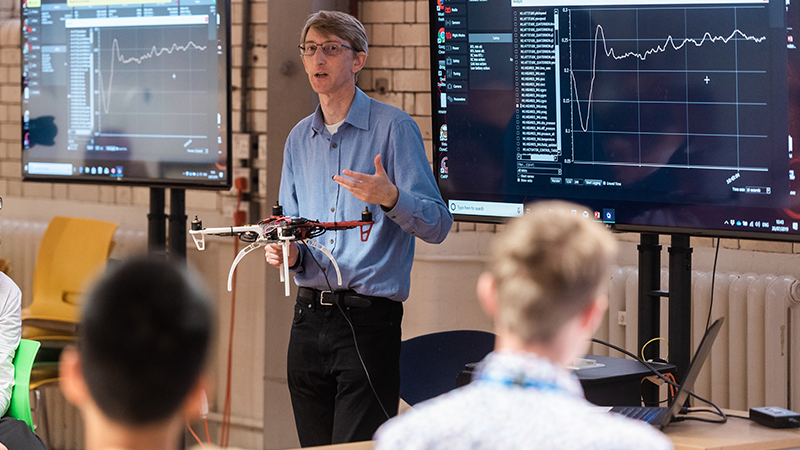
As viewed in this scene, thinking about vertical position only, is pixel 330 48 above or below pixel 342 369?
above

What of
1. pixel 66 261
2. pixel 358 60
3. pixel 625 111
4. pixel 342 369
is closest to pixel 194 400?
pixel 342 369

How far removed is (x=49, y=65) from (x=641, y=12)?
2361mm

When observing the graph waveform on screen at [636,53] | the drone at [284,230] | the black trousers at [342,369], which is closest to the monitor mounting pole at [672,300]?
the graph waveform on screen at [636,53]

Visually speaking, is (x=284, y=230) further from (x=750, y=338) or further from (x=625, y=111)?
(x=750, y=338)

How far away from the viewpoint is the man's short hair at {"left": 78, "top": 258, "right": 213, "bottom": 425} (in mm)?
937

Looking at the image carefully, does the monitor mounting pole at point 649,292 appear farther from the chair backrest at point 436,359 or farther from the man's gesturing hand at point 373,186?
the man's gesturing hand at point 373,186

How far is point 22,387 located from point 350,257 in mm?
1037

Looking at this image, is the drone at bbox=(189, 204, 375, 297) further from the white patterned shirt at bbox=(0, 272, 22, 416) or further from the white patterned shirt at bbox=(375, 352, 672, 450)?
the white patterned shirt at bbox=(375, 352, 672, 450)

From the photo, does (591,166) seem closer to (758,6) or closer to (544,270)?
(758,6)

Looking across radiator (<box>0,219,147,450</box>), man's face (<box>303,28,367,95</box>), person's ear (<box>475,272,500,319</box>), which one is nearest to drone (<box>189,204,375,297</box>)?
man's face (<box>303,28,367,95</box>)

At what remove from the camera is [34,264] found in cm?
454

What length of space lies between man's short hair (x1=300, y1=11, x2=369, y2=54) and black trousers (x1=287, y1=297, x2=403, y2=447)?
78 centimetres

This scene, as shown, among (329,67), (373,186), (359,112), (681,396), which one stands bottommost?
(681,396)

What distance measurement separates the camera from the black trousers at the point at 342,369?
2412 mm
